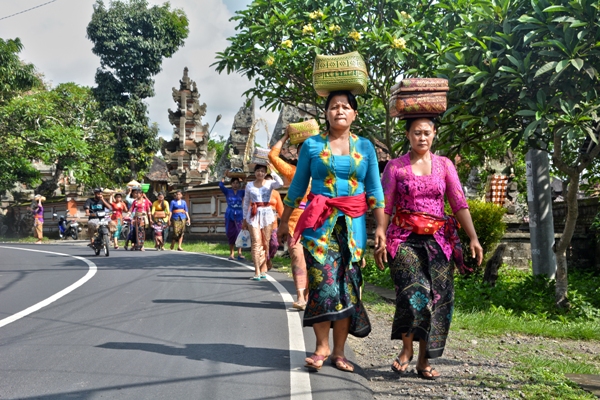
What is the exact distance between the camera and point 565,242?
769cm

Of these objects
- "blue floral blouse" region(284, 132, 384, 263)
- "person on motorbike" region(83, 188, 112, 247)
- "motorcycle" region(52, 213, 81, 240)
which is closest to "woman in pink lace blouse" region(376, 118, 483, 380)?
"blue floral blouse" region(284, 132, 384, 263)

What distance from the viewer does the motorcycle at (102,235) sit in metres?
16.5

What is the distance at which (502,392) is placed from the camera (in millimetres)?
4176

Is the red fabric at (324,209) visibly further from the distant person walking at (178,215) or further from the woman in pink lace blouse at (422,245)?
the distant person walking at (178,215)

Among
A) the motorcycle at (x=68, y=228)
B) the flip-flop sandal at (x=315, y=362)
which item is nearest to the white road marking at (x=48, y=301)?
the flip-flop sandal at (x=315, y=362)

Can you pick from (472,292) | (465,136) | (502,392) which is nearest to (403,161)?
(502,392)

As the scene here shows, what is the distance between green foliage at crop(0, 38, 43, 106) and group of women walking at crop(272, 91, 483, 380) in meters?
27.0

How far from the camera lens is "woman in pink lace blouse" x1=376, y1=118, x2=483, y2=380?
14.8 feet

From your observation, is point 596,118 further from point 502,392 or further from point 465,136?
point 502,392

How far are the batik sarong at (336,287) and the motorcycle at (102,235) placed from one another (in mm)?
12894

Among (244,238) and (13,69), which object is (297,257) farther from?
(13,69)

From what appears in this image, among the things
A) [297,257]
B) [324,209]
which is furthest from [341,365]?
[297,257]

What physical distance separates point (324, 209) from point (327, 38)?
733cm

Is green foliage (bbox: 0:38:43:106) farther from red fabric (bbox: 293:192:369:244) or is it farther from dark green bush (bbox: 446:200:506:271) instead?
red fabric (bbox: 293:192:369:244)
